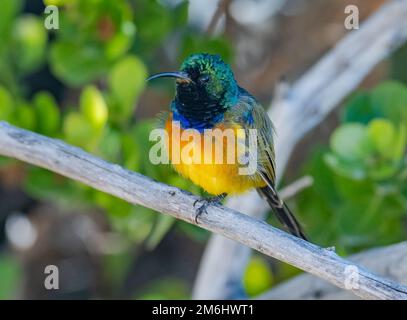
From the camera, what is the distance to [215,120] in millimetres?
2703

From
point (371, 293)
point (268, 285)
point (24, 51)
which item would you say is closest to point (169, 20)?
point (24, 51)

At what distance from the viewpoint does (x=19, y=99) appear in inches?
133

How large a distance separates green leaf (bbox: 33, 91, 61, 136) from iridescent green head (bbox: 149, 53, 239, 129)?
66 cm

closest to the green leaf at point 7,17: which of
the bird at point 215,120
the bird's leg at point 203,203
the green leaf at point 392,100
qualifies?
the bird at point 215,120

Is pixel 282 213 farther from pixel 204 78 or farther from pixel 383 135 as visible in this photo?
pixel 204 78

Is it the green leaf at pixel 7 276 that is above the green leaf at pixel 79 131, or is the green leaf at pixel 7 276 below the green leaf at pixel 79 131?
below

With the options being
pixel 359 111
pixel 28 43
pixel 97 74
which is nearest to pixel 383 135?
pixel 359 111

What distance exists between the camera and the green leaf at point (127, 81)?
305 cm

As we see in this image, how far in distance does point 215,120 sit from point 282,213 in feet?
1.61

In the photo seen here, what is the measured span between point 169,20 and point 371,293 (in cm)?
164

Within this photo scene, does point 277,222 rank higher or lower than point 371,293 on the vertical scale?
higher

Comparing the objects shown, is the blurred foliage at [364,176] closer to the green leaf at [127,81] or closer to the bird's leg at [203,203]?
the bird's leg at [203,203]

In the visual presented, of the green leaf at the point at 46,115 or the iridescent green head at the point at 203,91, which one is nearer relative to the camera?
the iridescent green head at the point at 203,91
